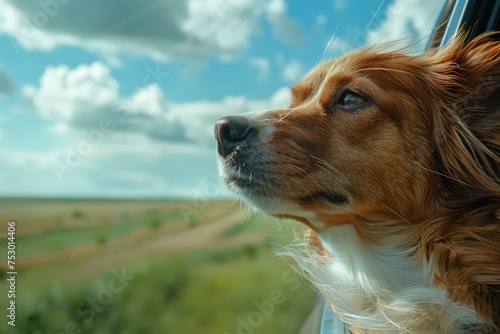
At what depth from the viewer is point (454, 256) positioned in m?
2.03

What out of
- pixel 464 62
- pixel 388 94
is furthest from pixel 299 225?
pixel 464 62

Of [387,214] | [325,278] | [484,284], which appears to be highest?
[387,214]

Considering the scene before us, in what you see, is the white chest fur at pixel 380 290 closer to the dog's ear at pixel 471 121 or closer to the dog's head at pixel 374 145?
the dog's head at pixel 374 145

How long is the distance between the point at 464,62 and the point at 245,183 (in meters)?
0.95

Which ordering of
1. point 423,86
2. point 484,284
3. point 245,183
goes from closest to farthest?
1. point 484,284
2. point 245,183
3. point 423,86

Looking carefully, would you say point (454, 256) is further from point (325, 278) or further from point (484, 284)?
point (325, 278)

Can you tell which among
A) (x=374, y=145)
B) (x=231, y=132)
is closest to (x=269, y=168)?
(x=231, y=132)

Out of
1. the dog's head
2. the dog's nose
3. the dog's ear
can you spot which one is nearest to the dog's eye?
the dog's head

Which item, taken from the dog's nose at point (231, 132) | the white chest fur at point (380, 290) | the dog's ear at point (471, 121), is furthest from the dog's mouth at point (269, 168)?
the dog's ear at point (471, 121)

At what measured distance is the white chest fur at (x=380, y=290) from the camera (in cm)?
203

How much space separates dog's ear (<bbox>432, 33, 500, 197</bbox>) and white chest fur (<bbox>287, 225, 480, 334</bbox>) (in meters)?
0.36

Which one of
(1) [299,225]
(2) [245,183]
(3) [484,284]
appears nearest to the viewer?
(3) [484,284]

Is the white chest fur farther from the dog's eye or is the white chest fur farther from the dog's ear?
the dog's eye

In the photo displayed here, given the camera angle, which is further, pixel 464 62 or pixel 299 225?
pixel 299 225
